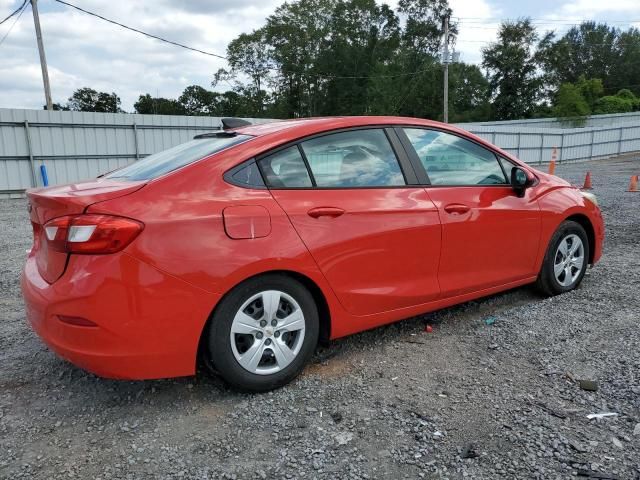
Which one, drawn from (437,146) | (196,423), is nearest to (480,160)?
(437,146)

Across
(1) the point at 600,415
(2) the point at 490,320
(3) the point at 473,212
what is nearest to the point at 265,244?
(3) the point at 473,212

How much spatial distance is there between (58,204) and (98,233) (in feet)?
1.18

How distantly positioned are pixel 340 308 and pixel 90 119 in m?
14.0

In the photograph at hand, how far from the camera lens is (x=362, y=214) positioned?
2965 millimetres

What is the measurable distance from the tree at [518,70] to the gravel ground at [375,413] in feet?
187

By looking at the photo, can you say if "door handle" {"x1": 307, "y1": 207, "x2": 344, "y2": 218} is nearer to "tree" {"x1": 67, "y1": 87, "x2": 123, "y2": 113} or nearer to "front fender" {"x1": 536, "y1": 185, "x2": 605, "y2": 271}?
"front fender" {"x1": 536, "y1": 185, "x2": 605, "y2": 271}

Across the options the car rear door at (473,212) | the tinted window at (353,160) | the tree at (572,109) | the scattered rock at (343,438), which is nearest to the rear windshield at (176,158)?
the tinted window at (353,160)

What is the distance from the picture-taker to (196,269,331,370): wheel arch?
101 inches

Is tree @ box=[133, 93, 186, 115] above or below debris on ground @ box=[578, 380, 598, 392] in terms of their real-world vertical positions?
above

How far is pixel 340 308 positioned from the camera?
2949 millimetres

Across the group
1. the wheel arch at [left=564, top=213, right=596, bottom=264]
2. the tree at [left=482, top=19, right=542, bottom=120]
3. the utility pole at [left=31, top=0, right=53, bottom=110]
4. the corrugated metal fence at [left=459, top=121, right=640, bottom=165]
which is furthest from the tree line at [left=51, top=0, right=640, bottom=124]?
the wheel arch at [left=564, top=213, right=596, bottom=264]

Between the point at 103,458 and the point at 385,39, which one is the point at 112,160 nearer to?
the point at 103,458

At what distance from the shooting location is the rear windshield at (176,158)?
276 centimetres

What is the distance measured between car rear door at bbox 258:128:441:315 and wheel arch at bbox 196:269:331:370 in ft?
0.33
